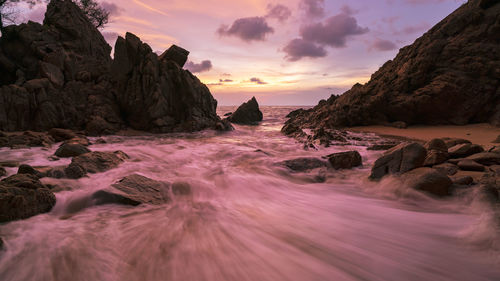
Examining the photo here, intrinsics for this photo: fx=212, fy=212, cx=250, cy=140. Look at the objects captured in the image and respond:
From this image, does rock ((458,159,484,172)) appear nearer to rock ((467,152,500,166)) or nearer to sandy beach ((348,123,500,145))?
rock ((467,152,500,166))

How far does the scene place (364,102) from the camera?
13750mm

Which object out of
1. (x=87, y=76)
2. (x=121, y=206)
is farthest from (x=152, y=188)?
(x=87, y=76)

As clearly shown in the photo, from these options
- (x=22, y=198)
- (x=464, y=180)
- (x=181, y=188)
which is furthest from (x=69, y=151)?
(x=464, y=180)

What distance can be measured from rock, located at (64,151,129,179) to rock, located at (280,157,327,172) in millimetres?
4401

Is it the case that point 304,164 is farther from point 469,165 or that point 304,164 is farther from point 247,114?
point 247,114

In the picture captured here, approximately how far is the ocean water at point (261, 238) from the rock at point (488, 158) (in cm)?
147

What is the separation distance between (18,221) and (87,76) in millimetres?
13755

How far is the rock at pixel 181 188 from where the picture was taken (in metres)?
4.03

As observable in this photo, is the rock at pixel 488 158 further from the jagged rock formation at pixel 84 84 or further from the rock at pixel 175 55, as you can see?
the rock at pixel 175 55

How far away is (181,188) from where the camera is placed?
420cm

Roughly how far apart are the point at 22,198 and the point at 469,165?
7065 millimetres

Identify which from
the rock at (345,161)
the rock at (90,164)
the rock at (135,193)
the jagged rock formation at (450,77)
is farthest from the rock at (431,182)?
the jagged rock formation at (450,77)

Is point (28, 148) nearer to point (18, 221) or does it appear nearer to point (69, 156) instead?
point (69, 156)

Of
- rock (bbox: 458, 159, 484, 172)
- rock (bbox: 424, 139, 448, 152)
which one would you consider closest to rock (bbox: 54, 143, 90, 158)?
rock (bbox: 424, 139, 448, 152)
